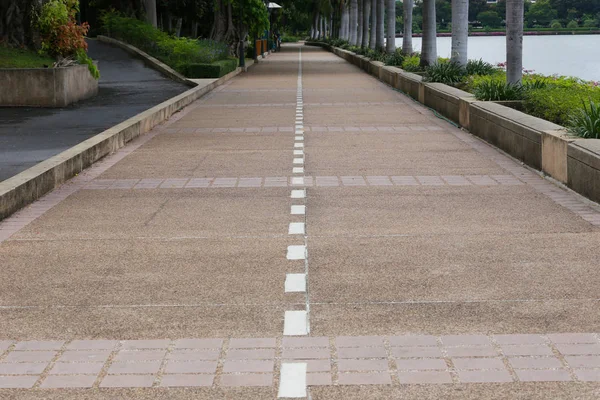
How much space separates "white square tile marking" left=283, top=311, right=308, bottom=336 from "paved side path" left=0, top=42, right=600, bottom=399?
0.08 feet

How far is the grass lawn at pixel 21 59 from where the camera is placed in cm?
2612

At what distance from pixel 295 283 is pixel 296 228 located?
228 centimetres

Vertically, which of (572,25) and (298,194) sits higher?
(572,25)

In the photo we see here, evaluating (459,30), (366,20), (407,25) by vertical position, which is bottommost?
(459,30)

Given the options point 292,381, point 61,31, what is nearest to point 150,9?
point 61,31

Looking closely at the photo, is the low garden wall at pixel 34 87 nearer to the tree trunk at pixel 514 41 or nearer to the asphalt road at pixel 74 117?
the asphalt road at pixel 74 117

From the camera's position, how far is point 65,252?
890cm

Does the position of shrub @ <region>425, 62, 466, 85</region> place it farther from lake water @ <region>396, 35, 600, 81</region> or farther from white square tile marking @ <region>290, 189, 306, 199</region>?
white square tile marking @ <region>290, 189, 306, 199</region>

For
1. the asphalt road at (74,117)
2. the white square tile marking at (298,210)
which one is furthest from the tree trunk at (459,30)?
the white square tile marking at (298,210)

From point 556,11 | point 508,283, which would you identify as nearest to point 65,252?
point 508,283

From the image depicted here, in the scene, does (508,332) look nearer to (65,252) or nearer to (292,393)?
(292,393)

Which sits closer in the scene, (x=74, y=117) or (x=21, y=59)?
(x=74, y=117)

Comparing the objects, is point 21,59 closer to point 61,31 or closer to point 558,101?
point 61,31

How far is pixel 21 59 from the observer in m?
26.8
